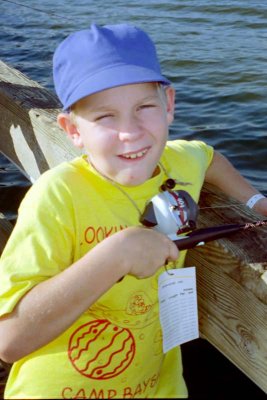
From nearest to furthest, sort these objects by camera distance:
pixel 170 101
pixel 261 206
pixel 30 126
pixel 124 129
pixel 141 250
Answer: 1. pixel 141 250
2. pixel 124 129
3. pixel 170 101
4. pixel 261 206
5. pixel 30 126

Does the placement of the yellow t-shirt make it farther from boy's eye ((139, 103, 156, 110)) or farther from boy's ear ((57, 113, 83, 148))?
boy's eye ((139, 103, 156, 110))

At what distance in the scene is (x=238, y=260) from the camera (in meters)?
2.07

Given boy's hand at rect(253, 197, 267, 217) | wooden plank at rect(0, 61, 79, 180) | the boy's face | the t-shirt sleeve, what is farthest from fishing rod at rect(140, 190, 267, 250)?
wooden plank at rect(0, 61, 79, 180)

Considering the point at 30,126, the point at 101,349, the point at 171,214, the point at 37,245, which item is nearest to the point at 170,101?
the point at 171,214

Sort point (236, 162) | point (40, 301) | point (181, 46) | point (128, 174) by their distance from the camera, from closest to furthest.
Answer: point (40, 301) < point (128, 174) < point (236, 162) < point (181, 46)

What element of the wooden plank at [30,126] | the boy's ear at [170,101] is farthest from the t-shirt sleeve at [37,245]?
the wooden plank at [30,126]

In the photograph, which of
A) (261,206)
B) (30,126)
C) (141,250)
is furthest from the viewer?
(30,126)

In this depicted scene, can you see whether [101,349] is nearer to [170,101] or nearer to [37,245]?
[37,245]

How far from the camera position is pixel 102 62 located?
2104mm

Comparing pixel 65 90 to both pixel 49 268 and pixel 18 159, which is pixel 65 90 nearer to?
pixel 49 268

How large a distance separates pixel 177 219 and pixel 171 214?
0.08ft

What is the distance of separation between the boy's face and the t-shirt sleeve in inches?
6.7

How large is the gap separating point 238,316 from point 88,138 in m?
0.71

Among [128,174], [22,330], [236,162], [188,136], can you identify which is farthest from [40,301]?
[188,136]
